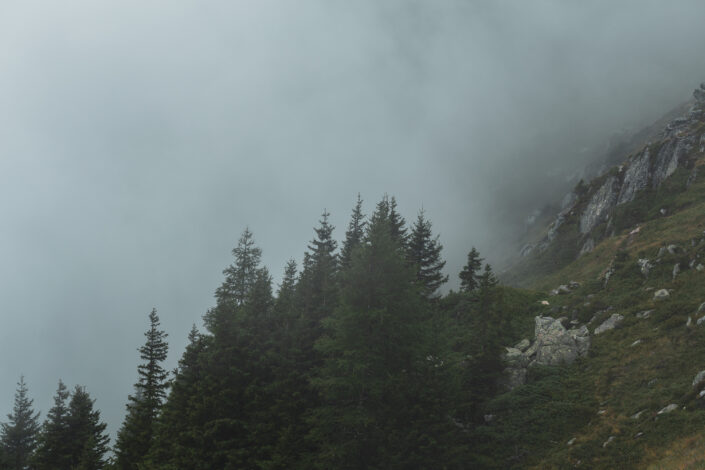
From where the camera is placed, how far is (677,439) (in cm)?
1395

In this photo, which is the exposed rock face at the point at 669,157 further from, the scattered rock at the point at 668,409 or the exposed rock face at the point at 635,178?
the scattered rock at the point at 668,409

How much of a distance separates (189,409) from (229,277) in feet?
59.0

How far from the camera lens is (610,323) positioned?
2544 centimetres

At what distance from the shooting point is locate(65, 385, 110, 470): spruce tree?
1291 inches

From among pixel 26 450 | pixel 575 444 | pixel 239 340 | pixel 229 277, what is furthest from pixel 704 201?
pixel 26 450

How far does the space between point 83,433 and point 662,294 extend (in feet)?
160

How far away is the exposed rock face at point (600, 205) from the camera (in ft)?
192

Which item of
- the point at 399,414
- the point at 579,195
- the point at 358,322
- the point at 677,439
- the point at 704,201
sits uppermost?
the point at 579,195

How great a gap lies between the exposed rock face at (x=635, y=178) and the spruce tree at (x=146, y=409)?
201 ft

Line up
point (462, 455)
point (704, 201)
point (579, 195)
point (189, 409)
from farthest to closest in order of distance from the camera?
1. point (579, 195)
2. point (704, 201)
3. point (189, 409)
4. point (462, 455)

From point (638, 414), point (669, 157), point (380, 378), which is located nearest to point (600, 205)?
point (669, 157)

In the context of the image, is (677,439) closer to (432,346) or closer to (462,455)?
(462,455)

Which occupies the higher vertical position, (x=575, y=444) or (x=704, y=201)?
(x=704, y=201)

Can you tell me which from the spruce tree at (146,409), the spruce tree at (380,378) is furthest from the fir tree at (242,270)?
the spruce tree at (380,378)
